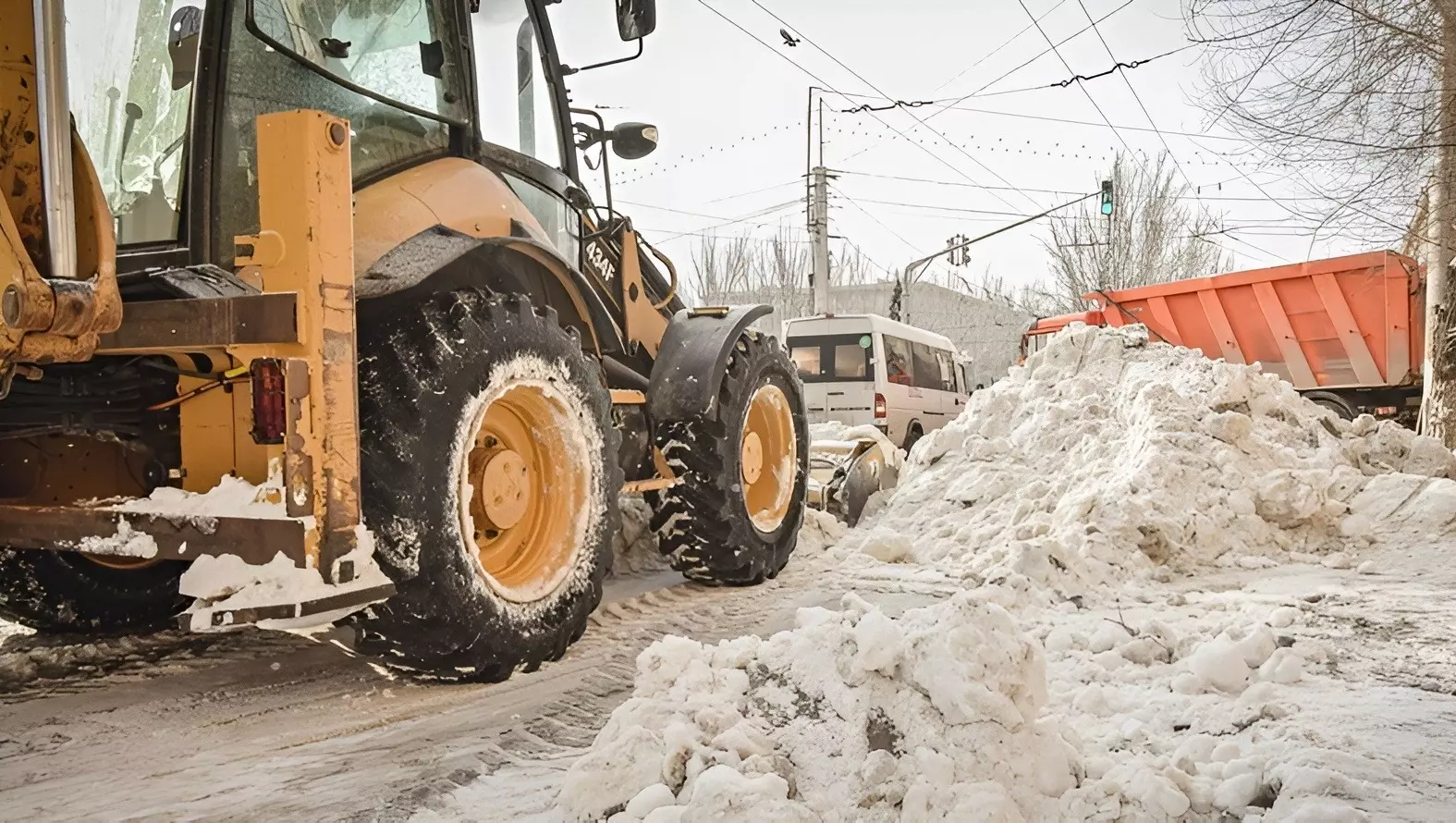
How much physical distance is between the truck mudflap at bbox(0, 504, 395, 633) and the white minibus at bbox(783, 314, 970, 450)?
11.3 metres

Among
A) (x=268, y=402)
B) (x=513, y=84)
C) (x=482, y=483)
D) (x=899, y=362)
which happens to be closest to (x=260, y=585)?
(x=268, y=402)

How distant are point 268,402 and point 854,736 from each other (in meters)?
1.78

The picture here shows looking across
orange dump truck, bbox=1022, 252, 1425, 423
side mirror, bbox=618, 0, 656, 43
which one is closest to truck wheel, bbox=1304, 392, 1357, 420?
orange dump truck, bbox=1022, 252, 1425, 423

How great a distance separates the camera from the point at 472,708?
3291 millimetres

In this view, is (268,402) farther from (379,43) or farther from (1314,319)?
(1314,319)

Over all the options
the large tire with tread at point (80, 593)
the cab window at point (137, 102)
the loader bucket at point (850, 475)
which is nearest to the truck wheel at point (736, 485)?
the loader bucket at point (850, 475)

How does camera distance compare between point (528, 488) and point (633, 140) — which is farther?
point (633, 140)

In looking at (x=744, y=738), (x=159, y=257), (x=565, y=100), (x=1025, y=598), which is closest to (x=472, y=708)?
(x=744, y=738)

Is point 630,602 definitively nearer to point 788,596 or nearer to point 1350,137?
point 788,596

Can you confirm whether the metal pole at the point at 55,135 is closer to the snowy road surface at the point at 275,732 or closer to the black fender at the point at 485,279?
the black fender at the point at 485,279

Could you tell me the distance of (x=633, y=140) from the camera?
528 centimetres

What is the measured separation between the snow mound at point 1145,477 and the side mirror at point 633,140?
2.71m

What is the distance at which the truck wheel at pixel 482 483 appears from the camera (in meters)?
3.12

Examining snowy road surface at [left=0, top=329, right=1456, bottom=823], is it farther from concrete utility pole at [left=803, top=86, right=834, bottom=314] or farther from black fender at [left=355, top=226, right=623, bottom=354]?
concrete utility pole at [left=803, top=86, right=834, bottom=314]
